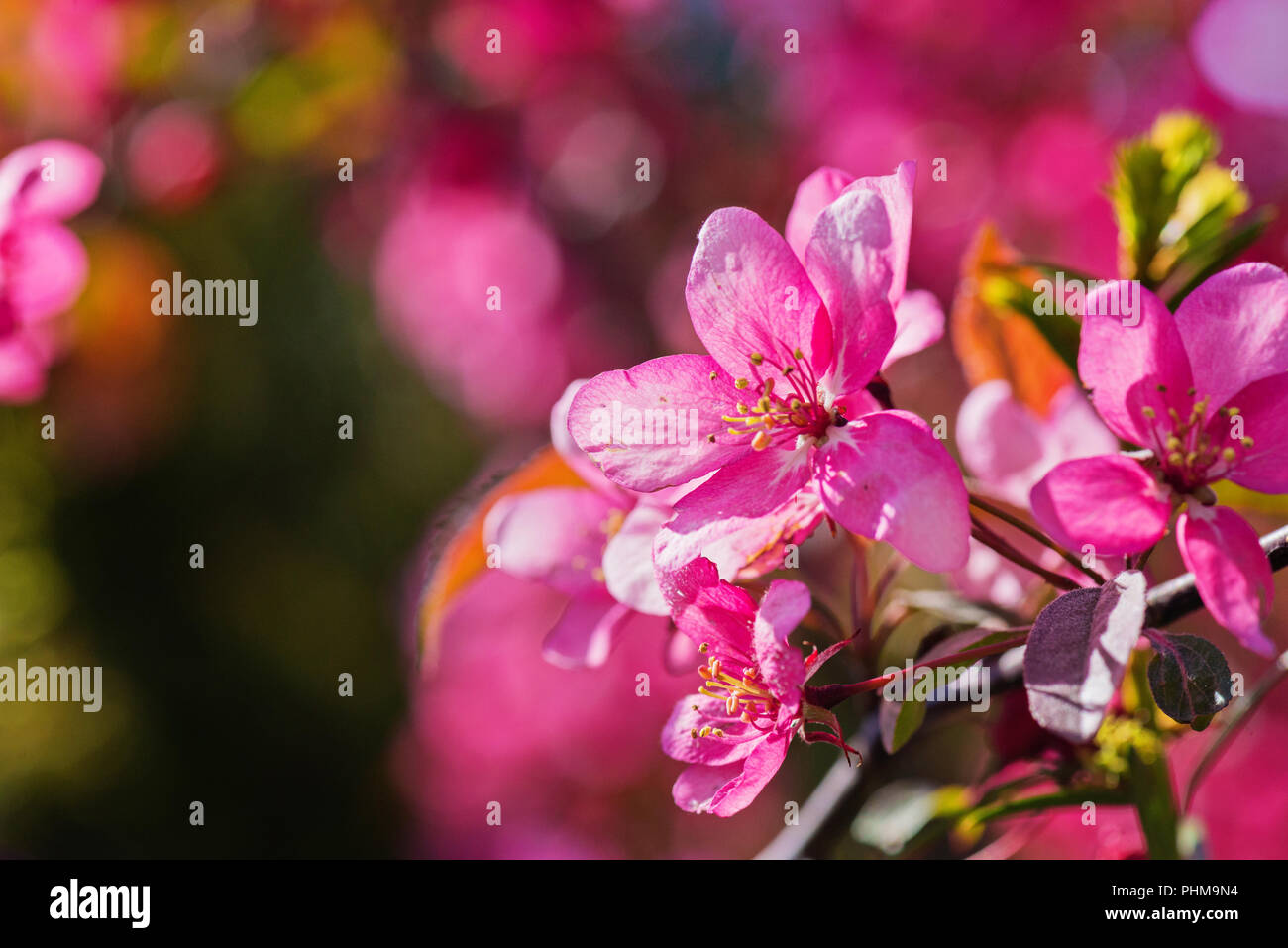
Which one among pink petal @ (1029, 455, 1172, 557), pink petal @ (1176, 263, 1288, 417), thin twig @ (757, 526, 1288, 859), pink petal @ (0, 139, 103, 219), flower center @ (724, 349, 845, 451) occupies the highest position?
pink petal @ (0, 139, 103, 219)

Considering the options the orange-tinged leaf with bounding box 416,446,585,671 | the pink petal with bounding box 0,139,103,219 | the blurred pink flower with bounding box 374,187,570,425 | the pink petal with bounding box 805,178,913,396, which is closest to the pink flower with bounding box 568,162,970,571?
the pink petal with bounding box 805,178,913,396

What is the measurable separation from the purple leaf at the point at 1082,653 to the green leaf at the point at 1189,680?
0.15 ft

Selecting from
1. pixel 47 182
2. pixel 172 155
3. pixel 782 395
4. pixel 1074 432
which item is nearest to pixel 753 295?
pixel 782 395

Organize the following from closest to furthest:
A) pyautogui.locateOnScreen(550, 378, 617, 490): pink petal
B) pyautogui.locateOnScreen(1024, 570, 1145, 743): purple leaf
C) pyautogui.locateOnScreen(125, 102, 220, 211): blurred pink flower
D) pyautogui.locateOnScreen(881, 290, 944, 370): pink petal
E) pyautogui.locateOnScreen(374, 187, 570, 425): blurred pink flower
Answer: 1. pyautogui.locateOnScreen(1024, 570, 1145, 743): purple leaf
2. pyautogui.locateOnScreen(881, 290, 944, 370): pink petal
3. pyautogui.locateOnScreen(550, 378, 617, 490): pink petal
4. pyautogui.locateOnScreen(125, 102, 220, 211): blurred pink flower
5. pyautogui.locateOnScreen(374, 187, 570, 425): blurred pink flower

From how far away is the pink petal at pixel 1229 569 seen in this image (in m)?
0.45

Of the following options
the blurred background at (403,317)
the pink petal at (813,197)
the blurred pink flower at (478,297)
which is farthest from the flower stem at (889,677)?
the blurred pink flower at (478,297)

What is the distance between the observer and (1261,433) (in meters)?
0.50

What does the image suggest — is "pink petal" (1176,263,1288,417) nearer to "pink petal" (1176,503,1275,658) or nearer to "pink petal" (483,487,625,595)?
"pink petal" (1176,503,1275,658)

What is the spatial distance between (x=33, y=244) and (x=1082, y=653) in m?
0.77

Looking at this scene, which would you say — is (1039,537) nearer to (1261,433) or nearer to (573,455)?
(1261,433)

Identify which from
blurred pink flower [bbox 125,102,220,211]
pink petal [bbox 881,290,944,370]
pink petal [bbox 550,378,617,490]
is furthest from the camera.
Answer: blurred pink flower [bbox 125,102,220,211]

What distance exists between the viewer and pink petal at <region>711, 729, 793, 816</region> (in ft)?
1.62

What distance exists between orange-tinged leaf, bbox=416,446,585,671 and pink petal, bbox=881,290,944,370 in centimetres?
26

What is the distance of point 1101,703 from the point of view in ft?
1.44
